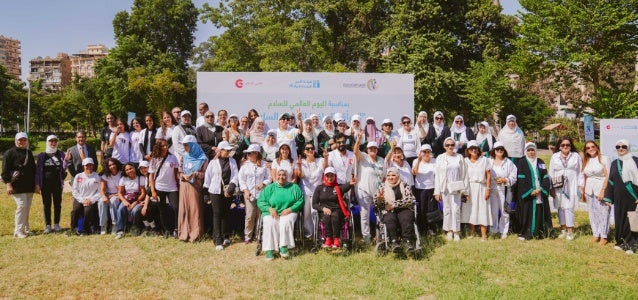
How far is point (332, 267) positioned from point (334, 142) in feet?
6.84

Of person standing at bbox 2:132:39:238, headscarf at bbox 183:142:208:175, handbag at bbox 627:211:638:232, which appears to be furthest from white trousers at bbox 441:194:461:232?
person standing at bbox 2:132:39:238

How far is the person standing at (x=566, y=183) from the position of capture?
7.03 metres

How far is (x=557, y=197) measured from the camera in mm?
7125

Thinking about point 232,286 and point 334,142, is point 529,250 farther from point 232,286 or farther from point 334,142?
point 232,286

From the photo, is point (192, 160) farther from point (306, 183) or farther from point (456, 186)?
point (456, 186)

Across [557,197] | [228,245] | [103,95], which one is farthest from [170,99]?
[557,197]

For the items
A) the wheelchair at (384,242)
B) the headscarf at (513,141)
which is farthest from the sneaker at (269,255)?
the headscarf at (513,141)

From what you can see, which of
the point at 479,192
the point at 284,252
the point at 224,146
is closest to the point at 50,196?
the point at 224,146

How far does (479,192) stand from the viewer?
7051 millimetres

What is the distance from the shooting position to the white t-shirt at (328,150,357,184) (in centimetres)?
668

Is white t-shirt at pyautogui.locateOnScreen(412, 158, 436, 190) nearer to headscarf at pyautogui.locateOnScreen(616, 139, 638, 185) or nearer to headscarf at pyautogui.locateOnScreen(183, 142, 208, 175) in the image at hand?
headscarf at pyautogui.locateOnScreen(616, 139, 638, 185)

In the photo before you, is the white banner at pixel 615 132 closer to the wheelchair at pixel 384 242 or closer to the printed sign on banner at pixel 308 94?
the printed sign on banner at pixel 308 94

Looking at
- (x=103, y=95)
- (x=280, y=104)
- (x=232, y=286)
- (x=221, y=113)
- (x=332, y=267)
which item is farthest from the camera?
(x=103, y=95)

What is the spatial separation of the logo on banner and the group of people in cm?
144
